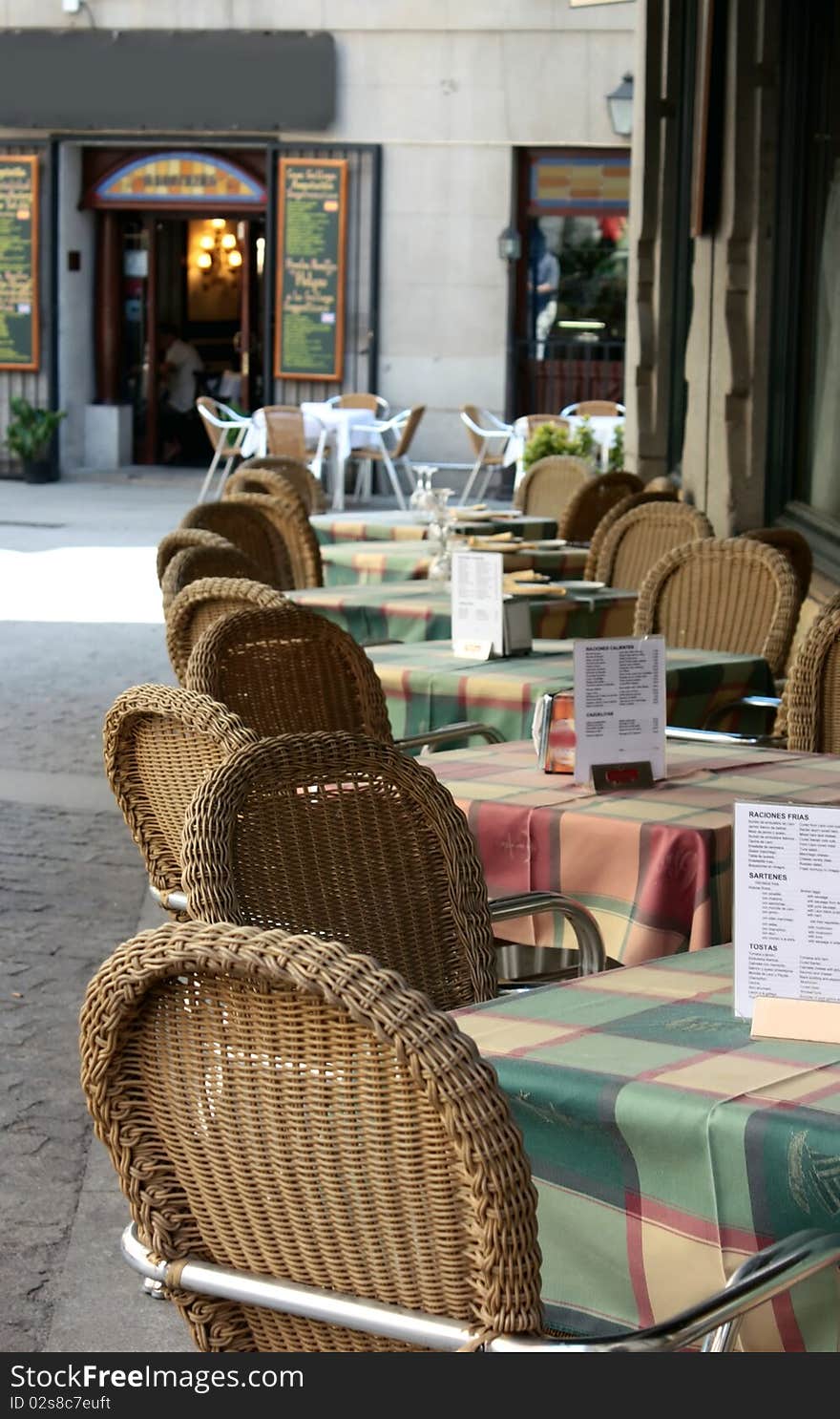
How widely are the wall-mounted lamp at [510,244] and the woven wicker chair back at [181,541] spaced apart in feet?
41.7

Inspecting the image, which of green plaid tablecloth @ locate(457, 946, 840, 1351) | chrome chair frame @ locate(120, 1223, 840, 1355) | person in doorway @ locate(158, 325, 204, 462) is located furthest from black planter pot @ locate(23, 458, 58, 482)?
chrome chair frame @ locate(120, 1223, 840, 1355)

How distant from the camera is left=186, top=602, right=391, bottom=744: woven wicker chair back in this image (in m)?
3.98

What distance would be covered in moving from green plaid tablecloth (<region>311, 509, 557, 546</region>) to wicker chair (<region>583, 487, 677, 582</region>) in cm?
91

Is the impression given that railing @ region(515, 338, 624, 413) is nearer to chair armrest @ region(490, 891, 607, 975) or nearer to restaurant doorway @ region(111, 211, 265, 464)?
restaurant doorway @ region(111, 211, 265, 464)

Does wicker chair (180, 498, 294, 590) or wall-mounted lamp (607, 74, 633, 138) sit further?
wall-mounted lamp (607, 74, 633, 138)

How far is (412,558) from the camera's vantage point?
7.59m

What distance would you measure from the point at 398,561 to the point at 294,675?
3.56 metres

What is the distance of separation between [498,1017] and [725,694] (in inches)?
113

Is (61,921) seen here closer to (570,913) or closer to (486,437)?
(570,913)

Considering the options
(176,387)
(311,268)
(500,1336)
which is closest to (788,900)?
(500,1336)

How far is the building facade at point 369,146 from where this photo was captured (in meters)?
18.3

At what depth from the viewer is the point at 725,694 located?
16.8 feet
